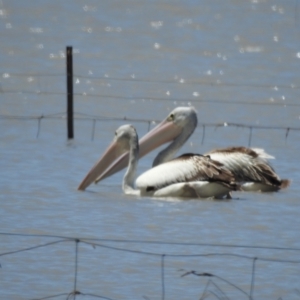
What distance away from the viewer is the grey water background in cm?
Answer: 809

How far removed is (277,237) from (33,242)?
1.69 m

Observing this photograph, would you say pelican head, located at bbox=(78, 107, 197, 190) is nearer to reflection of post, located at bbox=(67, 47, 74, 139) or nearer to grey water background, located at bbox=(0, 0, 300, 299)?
grey water background, located at bbox=(0, 0, 300, 299)

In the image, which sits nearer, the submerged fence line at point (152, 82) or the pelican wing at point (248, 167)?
the pelican wing at point (248, 167)

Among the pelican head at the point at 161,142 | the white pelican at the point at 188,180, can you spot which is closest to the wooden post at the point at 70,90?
the pelican head at the point at 161,142

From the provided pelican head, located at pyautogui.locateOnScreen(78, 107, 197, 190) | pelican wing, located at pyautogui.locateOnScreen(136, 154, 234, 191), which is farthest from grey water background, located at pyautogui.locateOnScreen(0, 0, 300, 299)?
pelican head, located at pyautogui.locateOnScreen(78, 107, 197, 190)

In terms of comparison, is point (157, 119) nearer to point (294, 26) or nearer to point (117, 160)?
Result: point (117, 160)

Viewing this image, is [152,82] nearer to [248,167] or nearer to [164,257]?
[248,167]

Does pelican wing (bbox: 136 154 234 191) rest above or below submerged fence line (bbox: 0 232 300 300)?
below

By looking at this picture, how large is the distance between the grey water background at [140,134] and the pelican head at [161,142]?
25 cm

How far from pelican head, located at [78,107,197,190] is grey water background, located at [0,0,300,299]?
0.25 meters

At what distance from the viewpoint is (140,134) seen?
599 inches

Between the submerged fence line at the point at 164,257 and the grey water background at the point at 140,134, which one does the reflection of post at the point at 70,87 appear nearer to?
Result: the grey water background at the point at 140,134

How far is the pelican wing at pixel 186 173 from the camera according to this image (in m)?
→ 10.6

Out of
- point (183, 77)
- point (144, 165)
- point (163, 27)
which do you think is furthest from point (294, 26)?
point (144, 165)
